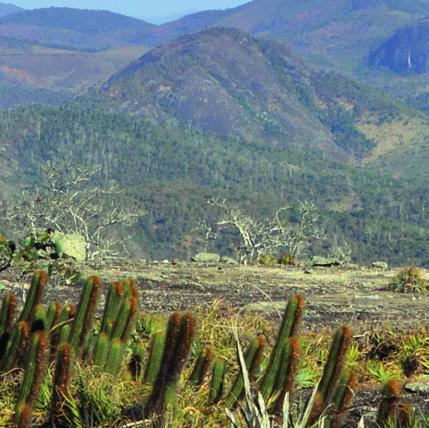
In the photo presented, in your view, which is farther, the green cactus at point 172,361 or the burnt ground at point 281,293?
the burnt ground at point 281,293

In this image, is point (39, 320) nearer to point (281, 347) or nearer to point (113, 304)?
point (113, 304)

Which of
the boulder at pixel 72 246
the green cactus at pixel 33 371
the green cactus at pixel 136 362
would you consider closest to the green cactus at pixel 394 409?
the green cactus at pixel 33 371

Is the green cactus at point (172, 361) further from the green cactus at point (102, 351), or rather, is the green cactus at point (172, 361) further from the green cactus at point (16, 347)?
the green cactus at point (16, 347)

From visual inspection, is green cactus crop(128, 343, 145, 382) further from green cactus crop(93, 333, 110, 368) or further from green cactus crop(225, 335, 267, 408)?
green cactus crop(225, 335, 267, 408)

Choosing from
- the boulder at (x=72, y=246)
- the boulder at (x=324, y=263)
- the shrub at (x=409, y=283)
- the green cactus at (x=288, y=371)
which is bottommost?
the boulder at (x=324, y=263)

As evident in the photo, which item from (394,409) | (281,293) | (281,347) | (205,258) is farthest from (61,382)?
(205,258)

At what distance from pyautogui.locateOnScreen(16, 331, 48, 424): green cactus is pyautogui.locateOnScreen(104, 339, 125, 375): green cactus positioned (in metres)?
0.92

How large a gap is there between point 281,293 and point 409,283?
244 centimetres

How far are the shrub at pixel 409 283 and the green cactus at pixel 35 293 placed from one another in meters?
9.16

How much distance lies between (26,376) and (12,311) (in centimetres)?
128

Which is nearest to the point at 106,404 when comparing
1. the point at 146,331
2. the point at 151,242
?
the point at 146,331

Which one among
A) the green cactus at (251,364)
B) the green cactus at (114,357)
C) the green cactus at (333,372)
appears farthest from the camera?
the green cactus at (114,357)

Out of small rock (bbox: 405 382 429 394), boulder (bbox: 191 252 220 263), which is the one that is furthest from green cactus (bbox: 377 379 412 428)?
boulder (bbox: 191 252 220 263)

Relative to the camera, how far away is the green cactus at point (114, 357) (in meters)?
6.95
